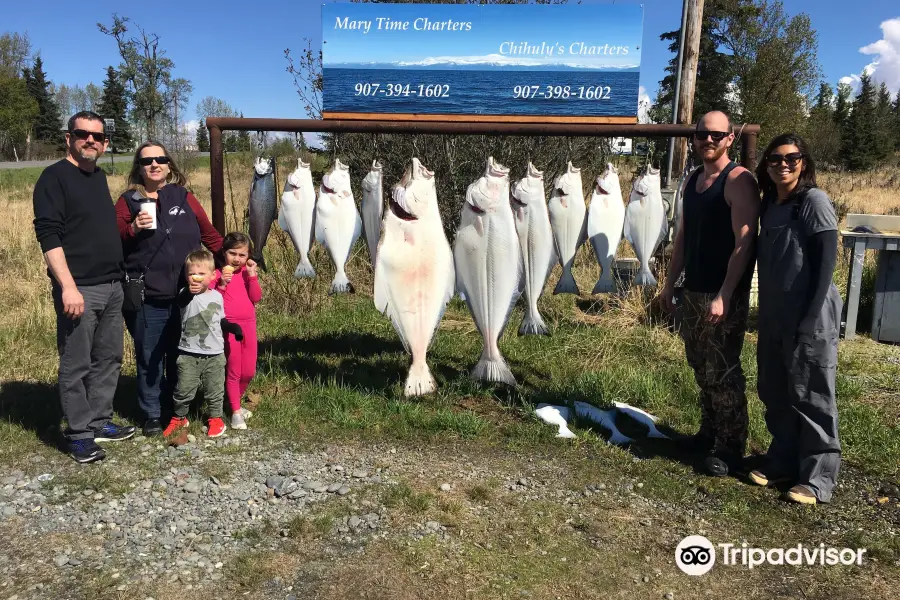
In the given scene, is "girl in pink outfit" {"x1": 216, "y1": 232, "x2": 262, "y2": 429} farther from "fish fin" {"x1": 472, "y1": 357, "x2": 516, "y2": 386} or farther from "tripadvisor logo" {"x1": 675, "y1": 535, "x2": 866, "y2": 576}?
"tripadvisor logo" {"x1": 675, "y1": 535, "x2": 866, "y2": 576}

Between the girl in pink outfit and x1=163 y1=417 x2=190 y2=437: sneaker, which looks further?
x1=163 y1=417 x2=190 y2=437: sneaker

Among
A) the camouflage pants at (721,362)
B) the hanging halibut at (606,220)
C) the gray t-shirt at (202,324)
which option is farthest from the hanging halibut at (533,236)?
the gray t-shirt at (202,324)

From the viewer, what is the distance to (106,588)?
2727 mm

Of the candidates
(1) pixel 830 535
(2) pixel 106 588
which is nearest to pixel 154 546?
(2) pixel 106 588

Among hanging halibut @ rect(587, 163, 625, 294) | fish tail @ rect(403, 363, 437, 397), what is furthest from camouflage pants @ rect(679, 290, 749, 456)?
fish tail @ rect(403, 363, 437, 397)

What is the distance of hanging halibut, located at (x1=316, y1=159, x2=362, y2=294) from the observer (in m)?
4.18

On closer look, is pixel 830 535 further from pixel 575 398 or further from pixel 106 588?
pixel 106 588

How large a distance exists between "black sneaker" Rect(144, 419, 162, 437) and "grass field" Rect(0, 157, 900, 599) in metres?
0.61

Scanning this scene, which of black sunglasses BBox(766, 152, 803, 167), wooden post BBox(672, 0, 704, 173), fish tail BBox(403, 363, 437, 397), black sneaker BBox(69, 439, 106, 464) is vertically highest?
wooden post BBox(672, 0, 704, 173)

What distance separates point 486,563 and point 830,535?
1.85 metres

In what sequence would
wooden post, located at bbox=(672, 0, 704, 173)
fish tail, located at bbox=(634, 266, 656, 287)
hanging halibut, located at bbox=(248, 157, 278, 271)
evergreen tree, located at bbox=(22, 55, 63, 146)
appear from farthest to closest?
evergreen tree, located at bbox=(22, 55, 63, 146) → wooden post, located at bbox=(672, 0, 704, 173) → fish tail, located at bbox=(634, 266, 656, 287) → hanging halibut, located at bbox=(248, 157, 278, 271)

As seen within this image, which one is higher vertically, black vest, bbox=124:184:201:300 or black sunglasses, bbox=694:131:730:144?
black sunglasses, bbox=694:131:730:144

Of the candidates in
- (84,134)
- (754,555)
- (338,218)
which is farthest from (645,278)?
(84,134)

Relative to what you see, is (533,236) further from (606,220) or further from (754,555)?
(754,555)
